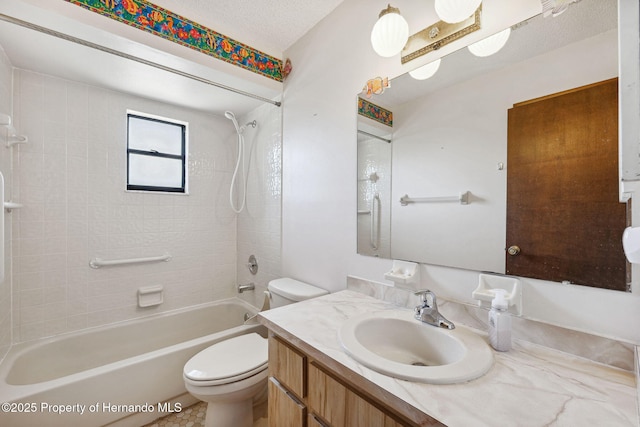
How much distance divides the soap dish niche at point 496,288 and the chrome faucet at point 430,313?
136 millimetres

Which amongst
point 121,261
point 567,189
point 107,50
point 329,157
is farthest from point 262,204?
point 567,189

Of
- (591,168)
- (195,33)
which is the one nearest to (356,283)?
(591,168)

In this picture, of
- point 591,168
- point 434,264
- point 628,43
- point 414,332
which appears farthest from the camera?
point 434,264

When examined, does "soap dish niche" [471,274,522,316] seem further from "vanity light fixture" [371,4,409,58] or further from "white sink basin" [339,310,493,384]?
"vanity light fixture" [371,4,409,58]

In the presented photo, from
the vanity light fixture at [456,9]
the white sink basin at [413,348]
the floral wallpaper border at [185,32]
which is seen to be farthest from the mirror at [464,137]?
the floral wallpaper border at [185,32]

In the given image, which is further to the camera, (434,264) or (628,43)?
(434,264)

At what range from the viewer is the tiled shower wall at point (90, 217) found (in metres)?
1.76

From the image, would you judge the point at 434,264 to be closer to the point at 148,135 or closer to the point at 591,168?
the point at 591,168

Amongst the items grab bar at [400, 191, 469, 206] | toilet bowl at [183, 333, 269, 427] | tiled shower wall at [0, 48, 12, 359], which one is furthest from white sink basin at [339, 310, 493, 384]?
tiled shower wall at [0, 48, 12, 359]

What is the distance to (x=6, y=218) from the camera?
5.26 ft

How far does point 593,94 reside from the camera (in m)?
0.78

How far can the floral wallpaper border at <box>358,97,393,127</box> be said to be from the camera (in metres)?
1.31

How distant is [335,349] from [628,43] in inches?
42.4

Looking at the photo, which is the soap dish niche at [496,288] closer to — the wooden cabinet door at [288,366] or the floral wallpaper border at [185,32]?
the wooden cabinet door at [288,366]
